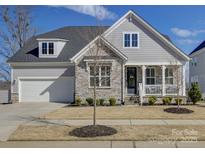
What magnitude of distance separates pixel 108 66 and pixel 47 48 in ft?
20.7

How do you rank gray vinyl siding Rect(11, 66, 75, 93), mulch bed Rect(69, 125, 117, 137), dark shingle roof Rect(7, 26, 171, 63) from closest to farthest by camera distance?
1. mulch bed Rect(69, 125, 117, 137)
2. gray vinyl siding Rect(11, 66, 75, 93)
3. dark shingle roof Rect(7, 26, 171, 63)

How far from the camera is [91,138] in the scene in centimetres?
871

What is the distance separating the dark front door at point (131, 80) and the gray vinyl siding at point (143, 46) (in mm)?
1305

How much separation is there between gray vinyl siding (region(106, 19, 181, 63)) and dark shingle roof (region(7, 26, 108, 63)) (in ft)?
7.48

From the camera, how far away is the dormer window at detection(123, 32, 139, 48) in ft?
73.9

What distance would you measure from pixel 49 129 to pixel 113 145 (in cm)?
322

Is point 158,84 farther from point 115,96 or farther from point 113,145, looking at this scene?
point 113,145

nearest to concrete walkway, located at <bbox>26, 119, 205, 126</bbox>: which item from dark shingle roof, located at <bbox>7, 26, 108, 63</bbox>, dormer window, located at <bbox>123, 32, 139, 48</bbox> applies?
dormer window, located at <bbox>123, 32, 139, 48</bbox>

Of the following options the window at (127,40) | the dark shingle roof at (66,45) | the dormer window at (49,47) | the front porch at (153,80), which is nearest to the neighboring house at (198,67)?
the dark shingle roof at (66,45)

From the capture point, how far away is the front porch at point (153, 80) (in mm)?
22077

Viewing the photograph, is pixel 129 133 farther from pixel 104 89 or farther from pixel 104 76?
pixel 104 76

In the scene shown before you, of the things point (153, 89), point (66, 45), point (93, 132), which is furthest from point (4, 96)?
point (93, 132)

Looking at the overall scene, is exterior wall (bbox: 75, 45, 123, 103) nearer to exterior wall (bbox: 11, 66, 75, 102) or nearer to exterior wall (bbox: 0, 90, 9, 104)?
exterior wall (bbox: 11, 66, 75, 102)

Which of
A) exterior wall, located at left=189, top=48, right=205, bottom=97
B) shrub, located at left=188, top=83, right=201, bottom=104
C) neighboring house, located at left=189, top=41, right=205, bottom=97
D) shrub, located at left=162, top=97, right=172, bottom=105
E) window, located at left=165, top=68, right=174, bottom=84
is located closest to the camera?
shrub, located at left=188, top=83, right=201, bottom=104
